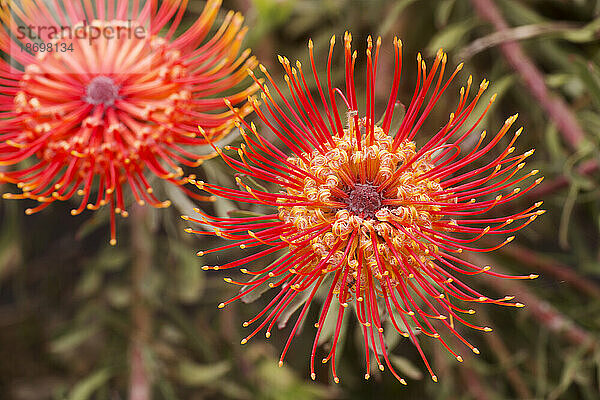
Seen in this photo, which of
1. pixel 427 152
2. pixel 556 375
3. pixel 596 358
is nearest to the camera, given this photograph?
pixel 427 152

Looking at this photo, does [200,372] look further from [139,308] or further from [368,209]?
[368,209]

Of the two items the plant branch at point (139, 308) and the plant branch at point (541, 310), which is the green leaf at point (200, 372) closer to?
the plant branch at point (139, 308)

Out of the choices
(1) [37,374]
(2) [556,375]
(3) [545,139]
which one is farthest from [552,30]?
(1) [37,374]

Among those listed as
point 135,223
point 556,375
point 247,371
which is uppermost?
point 135,223

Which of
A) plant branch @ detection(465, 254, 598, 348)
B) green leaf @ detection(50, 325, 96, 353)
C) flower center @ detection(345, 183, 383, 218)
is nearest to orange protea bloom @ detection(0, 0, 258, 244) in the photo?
flower center @ detection(345, 183, 383, 218)

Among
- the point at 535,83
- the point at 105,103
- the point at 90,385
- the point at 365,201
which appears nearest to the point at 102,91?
the point at 105,103

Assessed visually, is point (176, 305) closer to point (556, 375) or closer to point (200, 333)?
point (200, 333)

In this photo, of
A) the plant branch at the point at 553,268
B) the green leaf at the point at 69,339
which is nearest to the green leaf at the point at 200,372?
the green leaf at the point at 69,339
